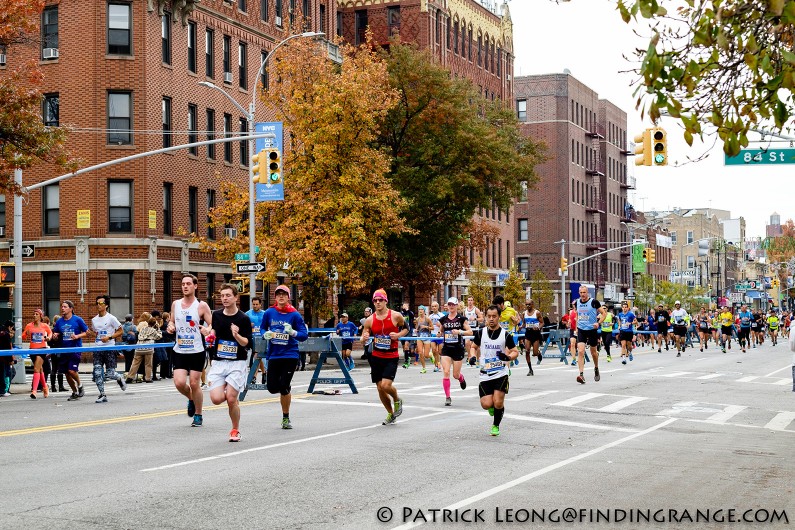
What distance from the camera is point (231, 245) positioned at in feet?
139

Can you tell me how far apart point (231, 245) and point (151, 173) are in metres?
5.07

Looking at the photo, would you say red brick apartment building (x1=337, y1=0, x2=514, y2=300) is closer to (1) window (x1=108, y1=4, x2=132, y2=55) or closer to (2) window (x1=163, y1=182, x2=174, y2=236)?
(2) window (x1=163, y1=182, x2=174, y2=236)

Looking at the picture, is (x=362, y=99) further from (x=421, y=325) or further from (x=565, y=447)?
(x=565, y=447)

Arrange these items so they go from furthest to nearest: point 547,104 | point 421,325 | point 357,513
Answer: point 547,104, point 421,325, point 357,513

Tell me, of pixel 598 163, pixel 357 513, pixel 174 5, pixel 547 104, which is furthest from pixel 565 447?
pixel 598 163

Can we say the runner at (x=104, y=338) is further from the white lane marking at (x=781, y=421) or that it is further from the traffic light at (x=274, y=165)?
the white lane marking at (x=781, y=421)

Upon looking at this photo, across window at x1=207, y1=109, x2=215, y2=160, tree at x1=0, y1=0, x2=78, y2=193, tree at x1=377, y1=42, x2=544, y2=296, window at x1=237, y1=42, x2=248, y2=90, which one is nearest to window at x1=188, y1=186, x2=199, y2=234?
window at x1=207, y1=109, x2=215, y2=160

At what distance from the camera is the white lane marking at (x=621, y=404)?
65.2 feet

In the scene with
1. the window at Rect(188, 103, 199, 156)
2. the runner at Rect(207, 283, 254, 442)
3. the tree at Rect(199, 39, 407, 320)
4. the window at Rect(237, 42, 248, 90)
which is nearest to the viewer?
the runner at Rect(207, 283, 254, 442)

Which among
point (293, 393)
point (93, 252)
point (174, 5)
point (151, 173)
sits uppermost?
point (174, 5)

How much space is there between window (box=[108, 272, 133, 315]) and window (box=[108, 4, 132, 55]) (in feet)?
28.2

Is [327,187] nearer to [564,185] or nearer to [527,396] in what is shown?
[527,396]

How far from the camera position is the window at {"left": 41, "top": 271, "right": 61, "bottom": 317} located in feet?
146

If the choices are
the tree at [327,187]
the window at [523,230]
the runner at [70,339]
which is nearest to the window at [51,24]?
the tree at [327,187]
